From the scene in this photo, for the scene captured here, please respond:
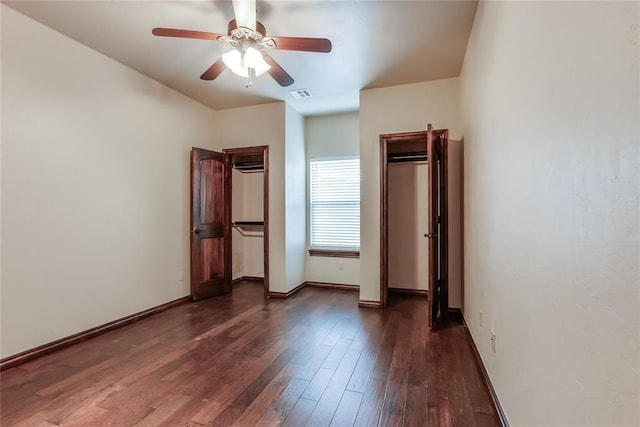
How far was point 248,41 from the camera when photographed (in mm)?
2266

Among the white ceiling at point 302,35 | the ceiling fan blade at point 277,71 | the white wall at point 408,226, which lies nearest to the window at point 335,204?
the white wall at point 408,226

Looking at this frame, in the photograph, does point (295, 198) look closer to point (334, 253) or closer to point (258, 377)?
point (334, 253)

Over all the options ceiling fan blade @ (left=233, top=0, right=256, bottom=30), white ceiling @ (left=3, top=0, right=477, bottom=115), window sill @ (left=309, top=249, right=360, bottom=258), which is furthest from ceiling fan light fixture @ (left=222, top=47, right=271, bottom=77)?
window sill @ (left=309, top=249, right=360, bottom=258)

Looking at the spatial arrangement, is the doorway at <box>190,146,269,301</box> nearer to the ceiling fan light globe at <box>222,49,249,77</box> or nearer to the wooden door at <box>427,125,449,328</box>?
the ceiling fan light globe at <box>222,49,249,77</box>

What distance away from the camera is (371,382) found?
212 centimetres

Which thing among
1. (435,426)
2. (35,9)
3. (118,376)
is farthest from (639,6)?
(35,9)

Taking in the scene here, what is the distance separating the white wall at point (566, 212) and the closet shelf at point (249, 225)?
3962 millimetres

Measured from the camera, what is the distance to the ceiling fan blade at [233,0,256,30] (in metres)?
2.10

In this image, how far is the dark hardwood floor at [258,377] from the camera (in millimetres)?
1771

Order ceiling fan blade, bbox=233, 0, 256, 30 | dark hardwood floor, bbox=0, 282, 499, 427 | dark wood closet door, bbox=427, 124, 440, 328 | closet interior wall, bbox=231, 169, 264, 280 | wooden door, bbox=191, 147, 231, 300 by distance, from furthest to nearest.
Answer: closet interior wall, bbox=231, 169, 264, 280 < wooden door, bbox=191, 147, 231, 300 < dark wood closet door, bbox=427, 124, 440, 328 < ceiling fan blade, bbox=233, 0, 256, 30 < dark hardwood floor, bbox=0, 282, 499, 427

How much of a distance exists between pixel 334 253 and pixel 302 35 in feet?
9.94

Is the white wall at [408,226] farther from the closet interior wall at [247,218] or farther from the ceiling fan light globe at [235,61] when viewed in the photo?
the ceiling fan light globe at [235,61]

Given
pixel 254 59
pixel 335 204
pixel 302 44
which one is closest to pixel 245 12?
pixel 254 59

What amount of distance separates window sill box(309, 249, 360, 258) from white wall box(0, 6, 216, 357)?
1.97 meters
